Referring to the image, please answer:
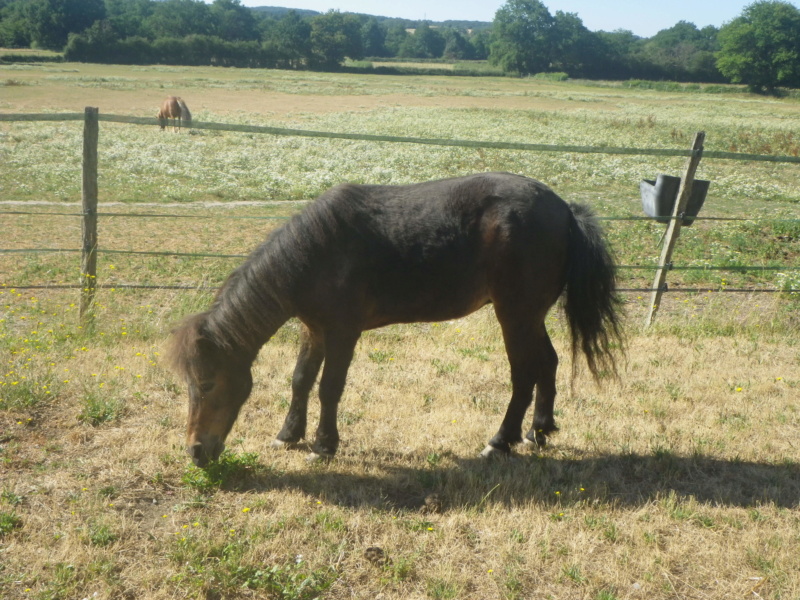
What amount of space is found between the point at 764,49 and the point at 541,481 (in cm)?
8520

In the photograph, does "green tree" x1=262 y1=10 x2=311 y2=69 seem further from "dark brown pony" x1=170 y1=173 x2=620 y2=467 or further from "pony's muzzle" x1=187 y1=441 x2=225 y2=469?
"pony's muzzle" x1=187 y1=441 x2=225 y2=469

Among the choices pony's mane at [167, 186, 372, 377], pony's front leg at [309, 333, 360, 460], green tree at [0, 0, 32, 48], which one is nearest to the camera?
pony's mane at [167, 186, 372, 377]

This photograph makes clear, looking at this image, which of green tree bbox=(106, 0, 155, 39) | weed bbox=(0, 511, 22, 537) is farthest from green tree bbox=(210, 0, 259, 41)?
weed bbox=(0, 511, 22, 537)

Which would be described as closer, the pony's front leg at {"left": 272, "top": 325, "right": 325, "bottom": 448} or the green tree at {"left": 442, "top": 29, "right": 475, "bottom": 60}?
the pony's front leg at {"left": 272, "top": 325, "right": 325, "bottom": 448}

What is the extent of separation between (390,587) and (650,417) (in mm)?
2898

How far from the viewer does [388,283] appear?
457 centimetres

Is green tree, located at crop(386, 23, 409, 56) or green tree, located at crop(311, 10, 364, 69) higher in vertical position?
green tree, located at crop(386, 23, 409, 56)

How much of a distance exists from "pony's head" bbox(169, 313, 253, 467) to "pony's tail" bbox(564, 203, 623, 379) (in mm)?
2147

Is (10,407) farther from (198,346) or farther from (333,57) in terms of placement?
(333,57)

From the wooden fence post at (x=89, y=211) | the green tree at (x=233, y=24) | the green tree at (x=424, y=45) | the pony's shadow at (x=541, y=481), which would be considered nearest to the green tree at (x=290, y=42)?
the green tree at (x=233, y=24)

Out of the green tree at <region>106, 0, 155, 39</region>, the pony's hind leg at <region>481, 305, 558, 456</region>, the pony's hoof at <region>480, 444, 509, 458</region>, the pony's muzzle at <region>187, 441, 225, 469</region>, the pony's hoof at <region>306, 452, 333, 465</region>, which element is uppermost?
the green tree at <region>106, 0, 155, 39</region>

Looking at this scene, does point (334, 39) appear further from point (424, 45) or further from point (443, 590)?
point (443, 590)

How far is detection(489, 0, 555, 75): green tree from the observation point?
101 metres

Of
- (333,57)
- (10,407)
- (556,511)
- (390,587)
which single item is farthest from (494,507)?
(333,57)
